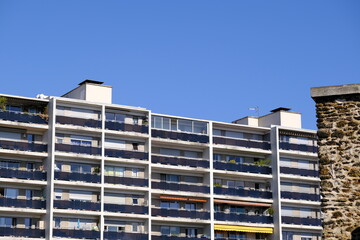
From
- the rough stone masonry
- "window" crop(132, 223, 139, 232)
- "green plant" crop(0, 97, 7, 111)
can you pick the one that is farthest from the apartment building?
the rough stone masonry

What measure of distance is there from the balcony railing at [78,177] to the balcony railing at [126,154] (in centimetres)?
268

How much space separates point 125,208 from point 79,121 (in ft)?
29.8

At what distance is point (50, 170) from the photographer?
83812mm

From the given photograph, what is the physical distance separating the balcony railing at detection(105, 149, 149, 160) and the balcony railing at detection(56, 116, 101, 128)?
2664mm

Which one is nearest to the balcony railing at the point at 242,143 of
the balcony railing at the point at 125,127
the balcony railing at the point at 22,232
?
the balcony railing at the point at 125,127

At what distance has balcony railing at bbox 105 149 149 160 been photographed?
8719 cm

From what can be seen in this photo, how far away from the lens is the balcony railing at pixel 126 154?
286ft

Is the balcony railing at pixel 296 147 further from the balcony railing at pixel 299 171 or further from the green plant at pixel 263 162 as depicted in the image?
the balcony railing at pixel 299 171

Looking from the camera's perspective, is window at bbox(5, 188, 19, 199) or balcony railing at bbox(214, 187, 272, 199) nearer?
window at bbox(5, 188, 19, 199)

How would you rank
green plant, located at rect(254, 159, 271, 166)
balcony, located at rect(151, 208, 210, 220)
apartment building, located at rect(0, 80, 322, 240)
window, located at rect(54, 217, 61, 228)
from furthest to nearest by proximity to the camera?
→ green plant, located at rect(254, 159, 271, 166)
balcony, located at rect(151, 208, 210, 220)
apartment building, located at rect(0, 80, 322, 240)
window, located at rect(54, 217, 61, 228)

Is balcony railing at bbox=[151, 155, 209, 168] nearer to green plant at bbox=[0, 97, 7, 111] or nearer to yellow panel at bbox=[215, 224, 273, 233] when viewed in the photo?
yellow panel at bbox=[215, 224, 273, 233]

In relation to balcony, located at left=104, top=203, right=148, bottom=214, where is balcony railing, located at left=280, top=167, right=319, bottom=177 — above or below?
above

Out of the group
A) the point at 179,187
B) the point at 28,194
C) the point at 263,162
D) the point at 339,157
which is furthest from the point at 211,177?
the point at 339,157

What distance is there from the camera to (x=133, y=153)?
88.3m
